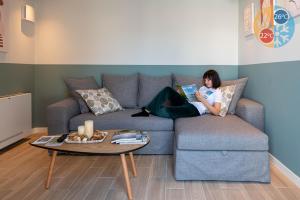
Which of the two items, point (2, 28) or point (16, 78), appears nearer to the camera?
point (2, 28)

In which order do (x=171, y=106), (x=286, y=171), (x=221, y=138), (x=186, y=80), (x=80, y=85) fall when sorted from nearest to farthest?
(x=221, y=138)
(x=286, y=171)
(x=171, y=106)
(x=80, y=85)
(x=186, y=80)

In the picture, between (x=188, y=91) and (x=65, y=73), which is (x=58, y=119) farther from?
(x=188, y=91)

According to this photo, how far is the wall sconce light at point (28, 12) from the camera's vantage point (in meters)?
3.62

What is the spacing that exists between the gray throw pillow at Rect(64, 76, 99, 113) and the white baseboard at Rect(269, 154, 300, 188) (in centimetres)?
221

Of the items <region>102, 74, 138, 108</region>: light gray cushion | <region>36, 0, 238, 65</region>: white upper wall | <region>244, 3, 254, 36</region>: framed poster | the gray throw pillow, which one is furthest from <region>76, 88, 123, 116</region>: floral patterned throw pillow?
<region>244, 3, 254, 36</region>: framed poster

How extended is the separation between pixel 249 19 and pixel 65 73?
2687mm

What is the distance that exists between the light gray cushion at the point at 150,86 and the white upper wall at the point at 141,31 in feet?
1.07

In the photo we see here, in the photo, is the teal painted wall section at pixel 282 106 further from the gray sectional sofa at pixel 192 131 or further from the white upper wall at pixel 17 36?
the white upper wall at pixel 17 36

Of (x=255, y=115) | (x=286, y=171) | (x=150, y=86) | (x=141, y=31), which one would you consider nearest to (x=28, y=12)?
(x=141, y=31)

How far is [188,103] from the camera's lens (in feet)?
10.3

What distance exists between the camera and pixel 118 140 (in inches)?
84.0

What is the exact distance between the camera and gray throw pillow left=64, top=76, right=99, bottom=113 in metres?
3.33

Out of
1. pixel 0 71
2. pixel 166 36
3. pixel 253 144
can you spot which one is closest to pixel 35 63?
pixel 0 71

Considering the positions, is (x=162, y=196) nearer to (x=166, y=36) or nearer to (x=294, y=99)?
(x=294, y=99)
